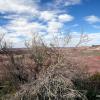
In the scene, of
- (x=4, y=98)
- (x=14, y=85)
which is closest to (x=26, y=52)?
(x=14, y=85)

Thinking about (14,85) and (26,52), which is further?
(26,52)

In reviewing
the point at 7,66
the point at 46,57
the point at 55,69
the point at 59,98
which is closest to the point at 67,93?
the point at 59,98

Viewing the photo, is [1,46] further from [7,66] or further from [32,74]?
[32,74]

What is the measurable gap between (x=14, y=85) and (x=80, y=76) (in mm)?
4339

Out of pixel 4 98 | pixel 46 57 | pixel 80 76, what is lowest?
pixel 4 98

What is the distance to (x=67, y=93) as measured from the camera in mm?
13773

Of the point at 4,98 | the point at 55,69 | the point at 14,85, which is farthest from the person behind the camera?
the point at 14,85

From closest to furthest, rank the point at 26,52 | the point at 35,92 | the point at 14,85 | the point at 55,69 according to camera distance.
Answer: the point at 35,92, the point at 55,69, the point at 14,85, the point at 26,52

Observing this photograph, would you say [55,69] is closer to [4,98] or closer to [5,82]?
[4,98]

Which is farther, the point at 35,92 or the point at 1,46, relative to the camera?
the point at 1,46

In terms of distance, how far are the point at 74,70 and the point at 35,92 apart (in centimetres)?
337

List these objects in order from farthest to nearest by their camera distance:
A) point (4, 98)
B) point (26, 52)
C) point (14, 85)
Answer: point (26, 52), point (14, 85), point (4, 98)

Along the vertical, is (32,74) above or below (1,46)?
below

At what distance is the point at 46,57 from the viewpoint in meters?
16.2
